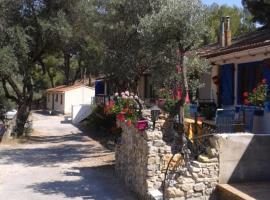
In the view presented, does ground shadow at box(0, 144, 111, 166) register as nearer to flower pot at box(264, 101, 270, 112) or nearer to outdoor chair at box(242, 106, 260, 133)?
outdoor chair at box(242, 106, 260, 133)

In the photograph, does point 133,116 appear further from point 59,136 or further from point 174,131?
point 59,136

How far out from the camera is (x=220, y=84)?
58.2 feet

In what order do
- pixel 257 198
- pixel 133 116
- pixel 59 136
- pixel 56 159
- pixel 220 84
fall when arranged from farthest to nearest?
pixel 59 136 < pixel 56 159 < pixel 220 84 < pixel 133 116 < pixel 257 198

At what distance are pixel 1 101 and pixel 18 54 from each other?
7.61 metres

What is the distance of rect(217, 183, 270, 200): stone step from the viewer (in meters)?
9.13

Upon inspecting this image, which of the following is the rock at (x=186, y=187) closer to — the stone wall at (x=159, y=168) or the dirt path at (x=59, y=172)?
the stone wall at (x=159, y=168)

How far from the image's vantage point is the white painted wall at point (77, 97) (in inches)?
2124

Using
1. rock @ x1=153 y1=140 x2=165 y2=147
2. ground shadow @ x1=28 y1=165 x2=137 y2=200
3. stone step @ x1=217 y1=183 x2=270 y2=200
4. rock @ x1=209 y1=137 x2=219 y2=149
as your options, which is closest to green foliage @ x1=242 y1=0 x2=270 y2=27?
ground shadow @ x1=28 y1=165 x2=137 y2=200

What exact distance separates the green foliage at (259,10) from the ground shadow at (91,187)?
773 inches

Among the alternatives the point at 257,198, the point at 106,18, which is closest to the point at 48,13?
the point at 106,18

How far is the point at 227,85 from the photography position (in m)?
17.3

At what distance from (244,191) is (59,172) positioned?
9275 millimetres

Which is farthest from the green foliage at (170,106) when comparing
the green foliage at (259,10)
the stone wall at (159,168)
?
the green foliage at (259,10)

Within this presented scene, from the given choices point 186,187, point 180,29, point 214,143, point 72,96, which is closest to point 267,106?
point 214,143
